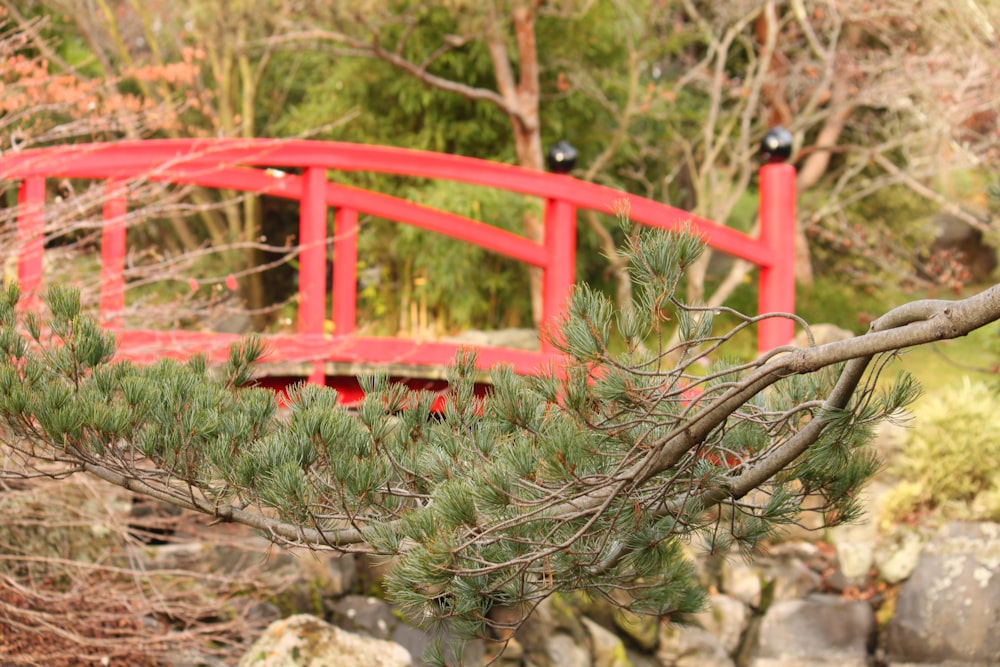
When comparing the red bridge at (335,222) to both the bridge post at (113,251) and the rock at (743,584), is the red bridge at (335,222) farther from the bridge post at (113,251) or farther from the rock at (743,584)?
the rock at (743,584)

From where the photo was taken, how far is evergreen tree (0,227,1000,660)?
197cm

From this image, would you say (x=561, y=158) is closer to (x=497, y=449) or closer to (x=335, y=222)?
(x=335, y=222)

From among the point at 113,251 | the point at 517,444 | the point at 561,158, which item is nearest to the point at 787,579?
the point at 561,158

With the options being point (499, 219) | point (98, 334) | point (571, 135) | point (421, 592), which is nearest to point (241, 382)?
point (98, 334)

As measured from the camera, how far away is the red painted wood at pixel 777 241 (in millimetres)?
5680

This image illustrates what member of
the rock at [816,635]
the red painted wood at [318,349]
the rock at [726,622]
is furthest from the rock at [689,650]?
the red painted wood at [318,349]

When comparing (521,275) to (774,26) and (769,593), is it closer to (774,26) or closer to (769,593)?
(774,26)

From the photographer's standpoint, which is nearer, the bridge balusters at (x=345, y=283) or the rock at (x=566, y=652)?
the bridge balusters at (x=345, y=283)

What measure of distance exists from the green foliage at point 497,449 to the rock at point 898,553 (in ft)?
12.7

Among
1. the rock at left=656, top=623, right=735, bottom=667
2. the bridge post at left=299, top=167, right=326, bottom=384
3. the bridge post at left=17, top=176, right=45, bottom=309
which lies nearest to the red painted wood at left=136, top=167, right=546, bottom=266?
the bridge post at left=299, top=167, right=326, bottom=384

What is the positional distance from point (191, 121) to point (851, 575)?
678 centimetres

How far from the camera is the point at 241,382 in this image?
9.51 feet

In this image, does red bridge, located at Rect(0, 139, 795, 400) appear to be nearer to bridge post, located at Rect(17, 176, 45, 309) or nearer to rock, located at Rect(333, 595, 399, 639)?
bridge post, located at Rect(17, 176, 45, 309)

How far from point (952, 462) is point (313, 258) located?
152 inches
